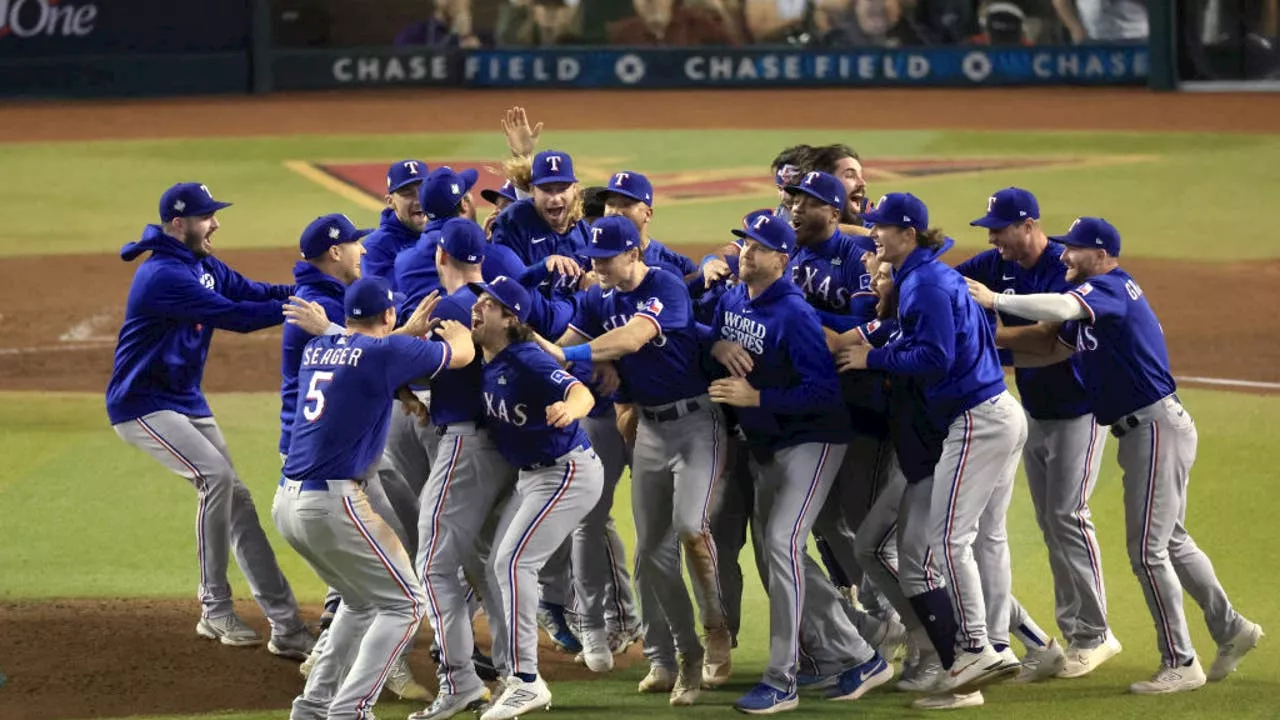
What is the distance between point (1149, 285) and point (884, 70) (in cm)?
959

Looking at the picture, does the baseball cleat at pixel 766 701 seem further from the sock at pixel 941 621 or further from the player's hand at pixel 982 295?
the player's hand at pixel 982 295

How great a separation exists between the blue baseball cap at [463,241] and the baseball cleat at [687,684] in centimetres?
174

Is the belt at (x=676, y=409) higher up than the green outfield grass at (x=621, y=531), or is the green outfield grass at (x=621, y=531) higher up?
the belt at (x=676, y=409)

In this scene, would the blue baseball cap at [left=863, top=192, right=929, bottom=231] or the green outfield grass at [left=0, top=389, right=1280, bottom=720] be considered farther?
the green outfield grass at [left=0, top=389, right=1280, bottom=720]

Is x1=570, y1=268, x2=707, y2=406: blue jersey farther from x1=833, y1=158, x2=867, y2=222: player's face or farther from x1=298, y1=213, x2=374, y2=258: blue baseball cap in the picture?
x1=833, y1=158, x2=867, y2=222: player's face

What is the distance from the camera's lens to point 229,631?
8055mm

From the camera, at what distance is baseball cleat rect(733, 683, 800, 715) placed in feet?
23.3

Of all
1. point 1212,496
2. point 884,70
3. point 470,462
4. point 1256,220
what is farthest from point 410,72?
point 470,462

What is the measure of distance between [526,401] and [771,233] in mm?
1106

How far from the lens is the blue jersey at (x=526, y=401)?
7.03m

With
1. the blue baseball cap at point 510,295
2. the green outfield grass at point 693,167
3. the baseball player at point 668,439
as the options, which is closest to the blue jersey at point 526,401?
the blue baseball cap at point 510,295

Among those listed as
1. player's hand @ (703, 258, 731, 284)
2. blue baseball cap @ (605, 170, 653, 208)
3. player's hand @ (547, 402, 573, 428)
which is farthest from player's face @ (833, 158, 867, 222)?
player's hand @ (547, 402, 573, 428)

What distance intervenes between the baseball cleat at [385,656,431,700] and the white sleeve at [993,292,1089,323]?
2.70m

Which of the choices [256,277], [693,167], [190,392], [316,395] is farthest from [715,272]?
[693,167]
